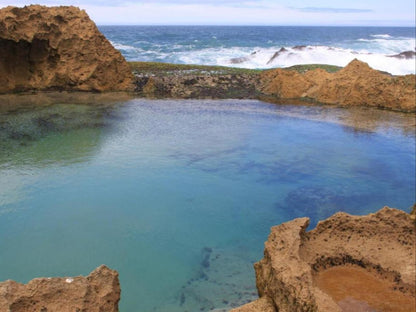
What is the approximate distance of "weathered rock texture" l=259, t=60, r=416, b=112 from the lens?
1675 centimetres

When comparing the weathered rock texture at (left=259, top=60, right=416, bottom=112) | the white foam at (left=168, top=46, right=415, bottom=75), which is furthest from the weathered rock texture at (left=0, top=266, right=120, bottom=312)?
the white foam at (left=168, top=46, right=415, bottom=75)

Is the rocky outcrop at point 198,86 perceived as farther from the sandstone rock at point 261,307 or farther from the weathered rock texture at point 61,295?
the weathered rock texture at point 61,295

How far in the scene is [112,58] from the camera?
764 inches

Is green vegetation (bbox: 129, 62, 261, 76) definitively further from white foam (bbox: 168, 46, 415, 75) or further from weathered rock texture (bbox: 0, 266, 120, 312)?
weathered rock texture (bbox: 0, 266, 120, 312)

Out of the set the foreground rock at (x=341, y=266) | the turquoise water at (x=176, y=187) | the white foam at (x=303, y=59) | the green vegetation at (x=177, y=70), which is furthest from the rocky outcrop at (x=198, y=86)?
the white foam at (x=303, y=59)

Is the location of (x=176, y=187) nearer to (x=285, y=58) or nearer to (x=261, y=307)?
(x=261, y=307)

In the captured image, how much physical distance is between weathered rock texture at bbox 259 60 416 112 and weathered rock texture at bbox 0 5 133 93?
24.3 ft

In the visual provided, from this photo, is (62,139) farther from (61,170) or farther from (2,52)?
(2,52)

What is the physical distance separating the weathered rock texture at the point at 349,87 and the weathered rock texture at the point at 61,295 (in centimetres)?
1575

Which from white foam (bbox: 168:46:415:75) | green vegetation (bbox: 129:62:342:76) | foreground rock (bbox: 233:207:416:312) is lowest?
foreground rock (bbox: 233:207:416:312)

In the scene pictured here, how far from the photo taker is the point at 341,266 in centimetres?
508

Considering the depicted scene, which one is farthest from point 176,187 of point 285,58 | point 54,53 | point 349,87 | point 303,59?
point 303,59

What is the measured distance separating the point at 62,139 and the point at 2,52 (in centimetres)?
790

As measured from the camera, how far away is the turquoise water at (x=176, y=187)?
6.42 metres
